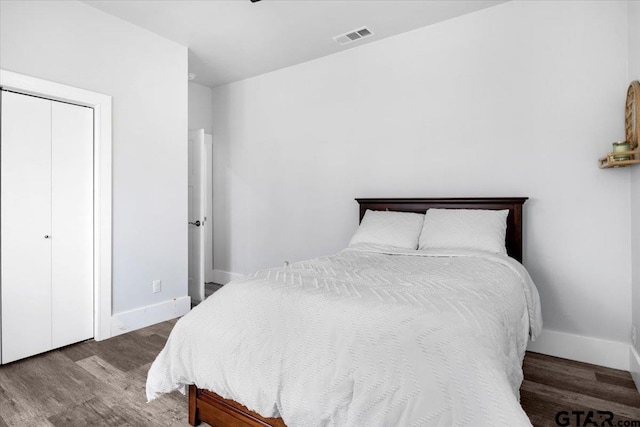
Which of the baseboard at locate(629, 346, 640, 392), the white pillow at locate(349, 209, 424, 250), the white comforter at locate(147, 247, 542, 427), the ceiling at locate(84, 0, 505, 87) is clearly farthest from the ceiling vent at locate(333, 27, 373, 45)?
the baseboard at locate(629, 346, 640, 392)

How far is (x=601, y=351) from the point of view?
253cm

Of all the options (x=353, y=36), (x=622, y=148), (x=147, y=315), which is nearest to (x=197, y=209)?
(x=147, y=315)

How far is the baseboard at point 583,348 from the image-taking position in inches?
97.0

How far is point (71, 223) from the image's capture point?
2871 mm

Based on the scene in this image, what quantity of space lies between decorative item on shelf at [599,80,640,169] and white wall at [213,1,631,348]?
0.80ft

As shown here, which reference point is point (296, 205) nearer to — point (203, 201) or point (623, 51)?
point (203, 201)

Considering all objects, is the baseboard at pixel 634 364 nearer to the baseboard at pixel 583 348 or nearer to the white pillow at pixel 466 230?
the baseboard at pixel 583 348

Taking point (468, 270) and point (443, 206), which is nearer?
point (468, 270)

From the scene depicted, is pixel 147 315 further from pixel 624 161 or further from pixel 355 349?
pixel 624 161

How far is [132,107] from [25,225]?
1.33 meters

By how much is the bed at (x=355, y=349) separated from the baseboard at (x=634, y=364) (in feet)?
2.60

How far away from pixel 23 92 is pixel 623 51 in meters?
4.34

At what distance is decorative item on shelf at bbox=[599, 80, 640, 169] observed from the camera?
82.6 inches

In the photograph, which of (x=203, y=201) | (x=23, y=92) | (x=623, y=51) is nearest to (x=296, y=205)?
(x=203, y=201)
